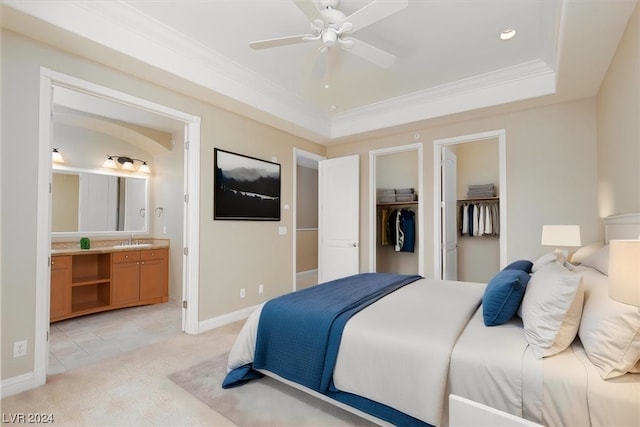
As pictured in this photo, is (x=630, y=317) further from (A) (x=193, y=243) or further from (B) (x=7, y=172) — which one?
(B) (x=7, y=172)

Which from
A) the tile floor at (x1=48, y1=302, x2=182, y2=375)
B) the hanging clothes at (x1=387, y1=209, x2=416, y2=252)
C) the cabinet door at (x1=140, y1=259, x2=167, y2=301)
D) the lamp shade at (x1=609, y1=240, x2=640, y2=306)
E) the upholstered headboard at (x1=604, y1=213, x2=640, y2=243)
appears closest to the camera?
the lamp shade at (x1=609, y1=240, x2=640, y2=306)

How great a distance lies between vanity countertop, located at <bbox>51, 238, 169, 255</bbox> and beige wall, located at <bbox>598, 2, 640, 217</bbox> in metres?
5.05

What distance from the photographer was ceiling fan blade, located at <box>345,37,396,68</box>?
2375 millimetres

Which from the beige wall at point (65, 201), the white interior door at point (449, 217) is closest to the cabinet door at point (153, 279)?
the beige wall at point (65, 201)

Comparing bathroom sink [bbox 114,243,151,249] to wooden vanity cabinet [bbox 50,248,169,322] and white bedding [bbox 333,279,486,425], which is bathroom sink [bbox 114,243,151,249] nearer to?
wooden vanity cabinet [bbox 50,248,169,322]

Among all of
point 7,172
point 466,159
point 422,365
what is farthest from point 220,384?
point 466,159

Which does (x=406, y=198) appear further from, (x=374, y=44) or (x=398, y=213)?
(x=374, y=44)

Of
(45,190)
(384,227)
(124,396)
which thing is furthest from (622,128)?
(45,190)

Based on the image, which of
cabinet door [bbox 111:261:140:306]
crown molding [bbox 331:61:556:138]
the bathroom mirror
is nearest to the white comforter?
crown molding [bbox 331:61:556:138]

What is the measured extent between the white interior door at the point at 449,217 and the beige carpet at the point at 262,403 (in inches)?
110

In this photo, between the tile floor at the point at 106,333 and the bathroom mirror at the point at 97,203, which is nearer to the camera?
the tile floor at the point at 106,333

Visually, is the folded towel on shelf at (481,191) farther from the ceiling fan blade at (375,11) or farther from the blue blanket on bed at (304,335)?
the ceiling fan blade at (375,11)

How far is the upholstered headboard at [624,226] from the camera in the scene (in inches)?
70.5

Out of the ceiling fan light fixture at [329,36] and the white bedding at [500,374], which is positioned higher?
the ceiling fan light fixture at [329,36]
